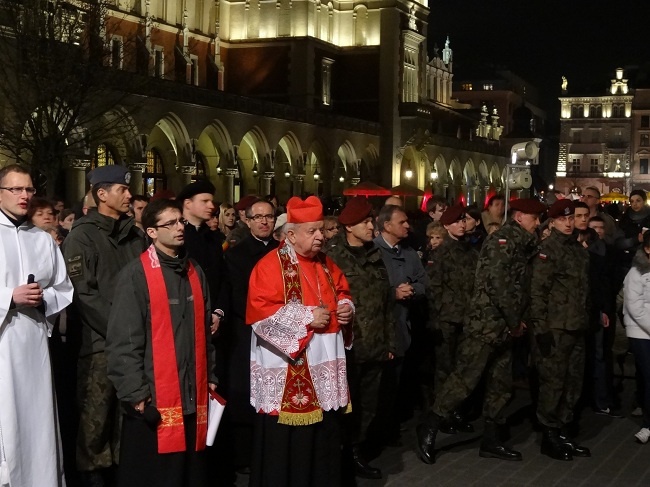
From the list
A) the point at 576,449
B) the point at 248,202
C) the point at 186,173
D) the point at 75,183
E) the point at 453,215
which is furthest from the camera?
the point at 186,173

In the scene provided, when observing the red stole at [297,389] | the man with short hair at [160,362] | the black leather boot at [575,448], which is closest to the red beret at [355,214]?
the red stole at [297,389]

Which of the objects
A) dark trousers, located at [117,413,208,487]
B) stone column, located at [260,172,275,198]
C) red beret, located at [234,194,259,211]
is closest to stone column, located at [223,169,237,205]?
stone column, located at [260,172,275,198]

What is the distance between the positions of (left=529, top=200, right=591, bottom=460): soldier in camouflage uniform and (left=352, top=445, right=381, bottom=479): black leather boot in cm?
181

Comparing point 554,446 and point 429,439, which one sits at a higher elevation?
point 429,439

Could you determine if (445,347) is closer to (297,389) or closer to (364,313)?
(364,313)

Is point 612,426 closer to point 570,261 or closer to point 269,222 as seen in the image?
point 570,261

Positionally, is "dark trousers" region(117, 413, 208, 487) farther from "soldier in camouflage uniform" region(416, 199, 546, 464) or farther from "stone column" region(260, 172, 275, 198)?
"stone column" region(260, 172, 275, 198)

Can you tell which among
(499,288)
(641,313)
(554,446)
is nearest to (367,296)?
(499,288)

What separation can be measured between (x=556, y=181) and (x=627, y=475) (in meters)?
108

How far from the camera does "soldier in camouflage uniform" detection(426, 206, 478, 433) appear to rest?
10117mm

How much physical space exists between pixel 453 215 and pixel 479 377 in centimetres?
191

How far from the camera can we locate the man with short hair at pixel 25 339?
6.07 metres

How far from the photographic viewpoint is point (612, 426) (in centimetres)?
1061

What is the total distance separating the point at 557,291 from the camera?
29.9 ft
